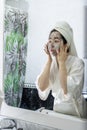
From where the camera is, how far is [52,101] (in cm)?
102

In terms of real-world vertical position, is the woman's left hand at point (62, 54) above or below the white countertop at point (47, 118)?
above

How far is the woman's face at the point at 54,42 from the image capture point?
0.99m

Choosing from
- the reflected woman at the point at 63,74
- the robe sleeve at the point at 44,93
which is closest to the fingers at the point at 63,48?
the reflected woman at the point at 63,74

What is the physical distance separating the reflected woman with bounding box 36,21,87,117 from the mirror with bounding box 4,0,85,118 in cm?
2

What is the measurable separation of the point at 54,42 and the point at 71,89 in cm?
20

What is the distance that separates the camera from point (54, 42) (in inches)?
40.0

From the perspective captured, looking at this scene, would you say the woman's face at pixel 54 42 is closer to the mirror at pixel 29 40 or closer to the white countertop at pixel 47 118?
the mirror at pixel 29 40

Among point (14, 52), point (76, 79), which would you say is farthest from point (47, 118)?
point (14, 52)

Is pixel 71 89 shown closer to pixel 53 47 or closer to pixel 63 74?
pixel 63 74

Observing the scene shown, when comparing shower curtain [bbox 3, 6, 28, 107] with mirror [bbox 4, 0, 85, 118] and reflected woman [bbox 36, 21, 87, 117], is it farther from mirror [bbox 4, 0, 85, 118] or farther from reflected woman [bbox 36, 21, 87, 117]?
reflected woman [bbox 36, 21, 87, 117]

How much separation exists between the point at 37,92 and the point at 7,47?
0.90 feet

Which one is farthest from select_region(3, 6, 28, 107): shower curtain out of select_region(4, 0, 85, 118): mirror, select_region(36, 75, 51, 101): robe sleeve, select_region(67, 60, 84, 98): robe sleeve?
select_region(67, 60, 84, 98): robe sleeve

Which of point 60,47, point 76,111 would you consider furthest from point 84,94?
point 60,47

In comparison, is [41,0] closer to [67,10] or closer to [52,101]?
[67,10]
